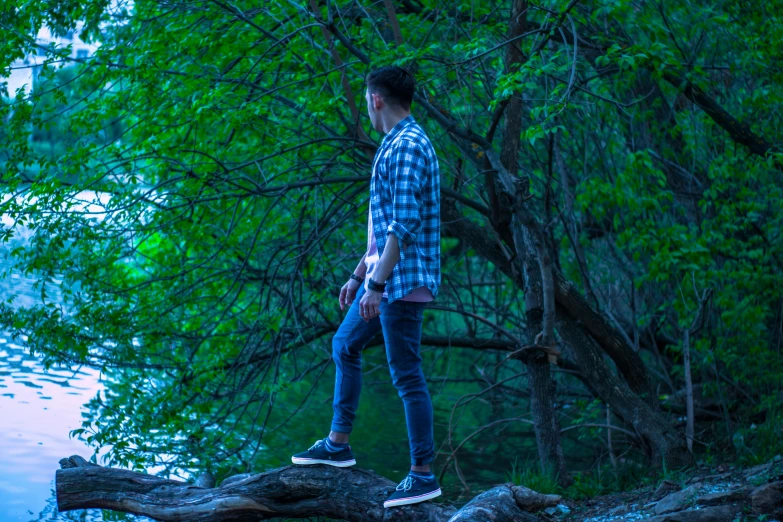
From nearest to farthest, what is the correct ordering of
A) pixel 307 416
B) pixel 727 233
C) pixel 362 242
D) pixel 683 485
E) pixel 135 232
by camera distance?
pixel 683 485 → pixel 135 232 → pixel 727 233 → pixel 362 242 → pixel 307 416

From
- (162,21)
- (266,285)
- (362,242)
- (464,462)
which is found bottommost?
(464,462)

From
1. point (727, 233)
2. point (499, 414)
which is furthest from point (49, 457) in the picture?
point (727, 233)

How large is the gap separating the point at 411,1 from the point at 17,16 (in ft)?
9.85

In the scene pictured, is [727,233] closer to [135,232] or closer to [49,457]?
[135,232]

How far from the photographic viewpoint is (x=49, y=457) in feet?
24.2

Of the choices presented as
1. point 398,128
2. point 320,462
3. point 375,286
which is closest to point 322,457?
point 320,462

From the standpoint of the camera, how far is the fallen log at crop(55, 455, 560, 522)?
13.5ft

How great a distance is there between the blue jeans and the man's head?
0.83 m

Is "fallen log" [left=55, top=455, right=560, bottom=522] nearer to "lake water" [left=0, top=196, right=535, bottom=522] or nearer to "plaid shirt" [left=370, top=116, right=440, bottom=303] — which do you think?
"plaid shirt" [left=370, top=116, right=440, bottom=303]

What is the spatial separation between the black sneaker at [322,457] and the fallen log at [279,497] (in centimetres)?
6

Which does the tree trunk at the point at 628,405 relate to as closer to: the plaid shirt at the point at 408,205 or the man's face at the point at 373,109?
the plaid shirt at the point at 408,205

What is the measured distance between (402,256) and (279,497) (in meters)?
1.53

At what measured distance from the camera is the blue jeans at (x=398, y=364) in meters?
3.84

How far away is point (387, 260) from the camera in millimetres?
3672
